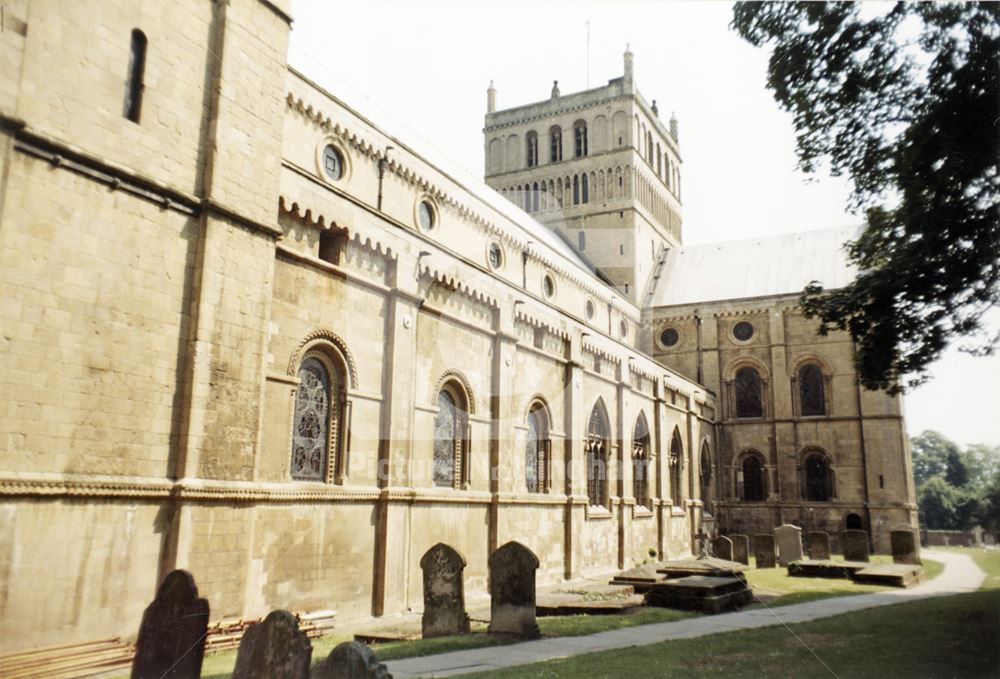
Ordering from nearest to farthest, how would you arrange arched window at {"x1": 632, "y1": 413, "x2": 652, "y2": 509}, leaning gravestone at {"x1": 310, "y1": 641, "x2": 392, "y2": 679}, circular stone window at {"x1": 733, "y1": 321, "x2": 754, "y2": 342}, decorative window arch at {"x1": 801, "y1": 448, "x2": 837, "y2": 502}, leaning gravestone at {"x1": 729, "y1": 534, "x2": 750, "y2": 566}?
leaning gravestone at {"x1": 310, "y1": 641, "x2": 392, "y2": 679} < leaning gravestone at {"x1": 729, "y1": 534, "x2": 750, "y2": 566} < arched window at {"x1": 632, "y1": 413, "x2": 652, "y2": 509} < decorative window arch at {"x1": 801, "y1": 448, "x2": 837, "y2": 502} < circular stone window at {"x1": 733, "y1": 321, "x2": 754, "y2": 342}

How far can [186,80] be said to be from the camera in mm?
12039

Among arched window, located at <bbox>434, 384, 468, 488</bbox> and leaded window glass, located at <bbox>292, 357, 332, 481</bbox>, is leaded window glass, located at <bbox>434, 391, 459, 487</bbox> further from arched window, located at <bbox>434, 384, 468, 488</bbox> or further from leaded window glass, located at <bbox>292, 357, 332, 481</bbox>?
leaded window glass, located at <bbox>292, 357, 332, 481</bbox>

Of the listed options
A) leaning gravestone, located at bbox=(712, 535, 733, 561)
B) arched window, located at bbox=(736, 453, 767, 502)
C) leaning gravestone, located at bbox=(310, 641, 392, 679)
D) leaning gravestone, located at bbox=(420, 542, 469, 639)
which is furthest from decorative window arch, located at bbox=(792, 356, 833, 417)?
leaning gravestone, located at bbox=(310, 641, 392, 679)

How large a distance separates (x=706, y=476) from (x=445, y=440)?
81.8ft

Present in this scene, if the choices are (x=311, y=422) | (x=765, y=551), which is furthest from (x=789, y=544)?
(x=311, y=422)

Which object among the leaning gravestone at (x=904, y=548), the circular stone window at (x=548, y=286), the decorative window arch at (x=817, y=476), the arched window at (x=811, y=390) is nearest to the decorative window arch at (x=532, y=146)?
the arched window at (x=811, y=390)

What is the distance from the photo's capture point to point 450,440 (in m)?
19.1

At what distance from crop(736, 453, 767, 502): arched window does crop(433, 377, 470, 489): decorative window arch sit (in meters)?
26.2

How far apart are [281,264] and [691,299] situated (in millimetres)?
33924

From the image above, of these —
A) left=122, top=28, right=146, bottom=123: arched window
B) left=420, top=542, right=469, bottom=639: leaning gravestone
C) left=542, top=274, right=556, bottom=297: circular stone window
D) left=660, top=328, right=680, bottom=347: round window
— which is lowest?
left=420, top=542, right=469, bottom=639: leaning gravestone

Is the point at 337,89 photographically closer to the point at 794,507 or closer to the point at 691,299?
the point at 691,299

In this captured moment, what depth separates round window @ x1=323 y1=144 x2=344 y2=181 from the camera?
17609 millimetres

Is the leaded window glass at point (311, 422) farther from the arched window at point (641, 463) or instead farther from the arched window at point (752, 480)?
the arched window at point (752, 480)

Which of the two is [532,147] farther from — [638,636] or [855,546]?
[638,636]
